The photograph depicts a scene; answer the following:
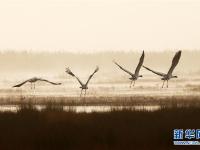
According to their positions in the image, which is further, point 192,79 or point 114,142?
point 192,79

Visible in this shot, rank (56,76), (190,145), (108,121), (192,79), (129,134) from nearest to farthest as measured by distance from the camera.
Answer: (190,145) → (129,134) → (108,121) → (192,79) → (56,76)

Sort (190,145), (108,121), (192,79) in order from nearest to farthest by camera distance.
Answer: (190,145)
(108,121)
(192,79)

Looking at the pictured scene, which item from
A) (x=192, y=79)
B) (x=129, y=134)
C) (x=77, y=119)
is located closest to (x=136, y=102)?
(x=77, y=119)

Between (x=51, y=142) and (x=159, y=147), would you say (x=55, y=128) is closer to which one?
(x=51, y=142)

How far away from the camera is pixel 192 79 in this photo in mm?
55594

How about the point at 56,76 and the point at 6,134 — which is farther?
the point at 56,76

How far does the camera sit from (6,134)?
17.9 meters

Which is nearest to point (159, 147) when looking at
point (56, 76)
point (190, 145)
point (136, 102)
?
point (190, 145)

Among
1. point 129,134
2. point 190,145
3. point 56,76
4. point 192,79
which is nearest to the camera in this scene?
point 190,145

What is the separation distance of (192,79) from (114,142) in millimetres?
38949

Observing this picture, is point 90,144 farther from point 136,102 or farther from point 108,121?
point 136,102

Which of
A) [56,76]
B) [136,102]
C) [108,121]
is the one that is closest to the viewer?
[108,121]

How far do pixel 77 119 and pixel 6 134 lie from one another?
2663 millimetres

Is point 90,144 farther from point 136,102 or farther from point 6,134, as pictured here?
point 136,102
